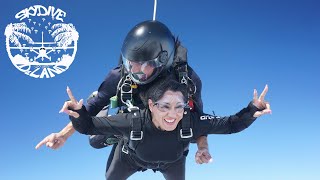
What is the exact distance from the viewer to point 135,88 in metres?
4.57

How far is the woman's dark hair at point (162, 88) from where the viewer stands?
4426 mm

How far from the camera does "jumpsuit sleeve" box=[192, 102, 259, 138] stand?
4.54 meters

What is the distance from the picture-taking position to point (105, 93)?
4.75 metres

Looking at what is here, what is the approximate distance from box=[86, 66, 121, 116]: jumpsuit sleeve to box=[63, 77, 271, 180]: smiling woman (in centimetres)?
34

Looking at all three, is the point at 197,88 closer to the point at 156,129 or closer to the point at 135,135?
the point at 156,129

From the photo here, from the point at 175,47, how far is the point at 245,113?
104 cm

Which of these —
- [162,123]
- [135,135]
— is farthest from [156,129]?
[135,135]

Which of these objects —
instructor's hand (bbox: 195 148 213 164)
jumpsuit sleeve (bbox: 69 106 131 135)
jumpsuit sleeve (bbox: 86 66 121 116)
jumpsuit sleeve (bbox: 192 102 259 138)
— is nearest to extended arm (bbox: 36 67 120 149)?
jumpsuit sleeve (bbox: 86 66 121 116)

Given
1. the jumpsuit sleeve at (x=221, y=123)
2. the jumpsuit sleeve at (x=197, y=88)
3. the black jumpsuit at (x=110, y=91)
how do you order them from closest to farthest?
1. the jumpsuit sleeve at (x=221, y=123)
2. the black jumpsuit at (x=110, y=91)
3. the jumpsuit sleeve at (x=197, y=88)

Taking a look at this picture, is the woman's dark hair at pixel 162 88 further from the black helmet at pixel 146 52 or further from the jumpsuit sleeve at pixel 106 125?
the jumpsuit sleeve at pixel 106 125

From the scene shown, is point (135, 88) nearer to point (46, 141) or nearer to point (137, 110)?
point (137, 110)

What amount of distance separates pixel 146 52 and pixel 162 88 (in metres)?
0.38

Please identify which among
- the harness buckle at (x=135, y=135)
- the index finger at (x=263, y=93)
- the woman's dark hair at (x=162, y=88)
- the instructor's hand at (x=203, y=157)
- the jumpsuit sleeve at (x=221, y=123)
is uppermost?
the woman's dark hair at (x=162, y=88)

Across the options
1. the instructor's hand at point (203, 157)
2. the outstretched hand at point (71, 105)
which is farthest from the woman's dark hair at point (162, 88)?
the outstretched hand at point (71, 105)
